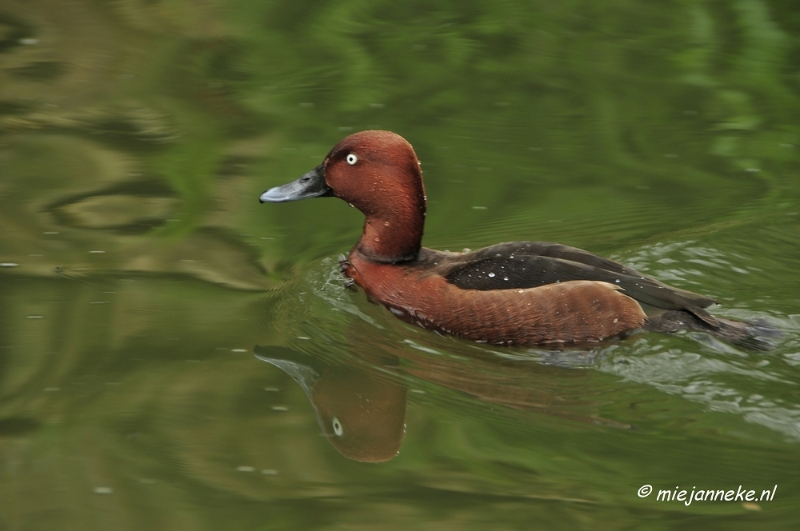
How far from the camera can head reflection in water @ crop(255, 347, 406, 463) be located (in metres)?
5.59

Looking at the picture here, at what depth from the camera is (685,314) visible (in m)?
6.34

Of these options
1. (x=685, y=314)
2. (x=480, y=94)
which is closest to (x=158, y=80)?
(x=480, y=94)

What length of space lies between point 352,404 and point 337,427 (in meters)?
0.28

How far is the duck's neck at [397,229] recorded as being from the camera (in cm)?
688

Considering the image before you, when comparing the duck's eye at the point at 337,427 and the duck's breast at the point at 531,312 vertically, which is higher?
the duck's breast at the point at 531,312

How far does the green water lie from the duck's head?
438mm

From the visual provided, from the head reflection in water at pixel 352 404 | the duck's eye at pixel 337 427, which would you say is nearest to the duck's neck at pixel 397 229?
the head reflection in water at pixel 352 404

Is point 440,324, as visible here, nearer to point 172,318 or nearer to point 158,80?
point 172,318

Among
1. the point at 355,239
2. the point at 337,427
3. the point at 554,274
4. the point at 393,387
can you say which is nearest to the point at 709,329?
the point at 554,274

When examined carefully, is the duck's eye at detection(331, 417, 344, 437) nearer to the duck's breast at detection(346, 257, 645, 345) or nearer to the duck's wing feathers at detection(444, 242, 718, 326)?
the duck's breast at detection(346, 257, 645, 345)

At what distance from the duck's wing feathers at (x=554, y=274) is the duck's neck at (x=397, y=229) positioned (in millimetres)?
439

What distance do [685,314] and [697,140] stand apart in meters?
3.01

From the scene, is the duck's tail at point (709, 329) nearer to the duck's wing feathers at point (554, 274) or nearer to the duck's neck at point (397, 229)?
the duck's wing feathers at point (554, 274)

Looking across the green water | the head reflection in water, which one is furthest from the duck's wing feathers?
the head reflection in water
